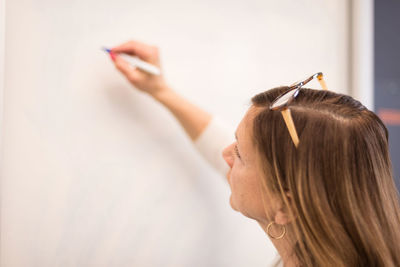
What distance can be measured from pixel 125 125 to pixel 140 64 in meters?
0.13

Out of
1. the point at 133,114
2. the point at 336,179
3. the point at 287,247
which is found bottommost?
the point at 287,247

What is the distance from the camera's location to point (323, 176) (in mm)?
585

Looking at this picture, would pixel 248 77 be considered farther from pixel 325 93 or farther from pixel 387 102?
pixel 387 102

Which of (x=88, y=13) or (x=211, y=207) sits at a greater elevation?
(x=88, y=13)

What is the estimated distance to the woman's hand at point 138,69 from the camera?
0.76 meters

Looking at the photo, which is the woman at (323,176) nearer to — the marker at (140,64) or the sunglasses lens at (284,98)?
the sunglasses lens at (284,98)

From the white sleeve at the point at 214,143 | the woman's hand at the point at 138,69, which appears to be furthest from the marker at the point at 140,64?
the white sleeve at the point at 214,143

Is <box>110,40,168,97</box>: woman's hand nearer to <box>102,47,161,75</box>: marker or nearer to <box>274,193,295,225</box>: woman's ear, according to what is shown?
<box>102,47,161,75</box>: marker

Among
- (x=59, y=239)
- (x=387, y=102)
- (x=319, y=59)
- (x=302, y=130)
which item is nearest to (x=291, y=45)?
(x=319, y=59)

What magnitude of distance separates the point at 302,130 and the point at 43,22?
0.50 meters

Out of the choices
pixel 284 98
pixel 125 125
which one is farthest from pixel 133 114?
pixel 284 98

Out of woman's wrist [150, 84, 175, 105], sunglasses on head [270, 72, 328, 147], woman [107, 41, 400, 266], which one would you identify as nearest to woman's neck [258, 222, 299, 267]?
woman [107, 41, 400, 266]

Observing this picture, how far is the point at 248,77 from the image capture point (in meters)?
0.92

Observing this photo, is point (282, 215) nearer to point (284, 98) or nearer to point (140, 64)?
point (284, 98)
